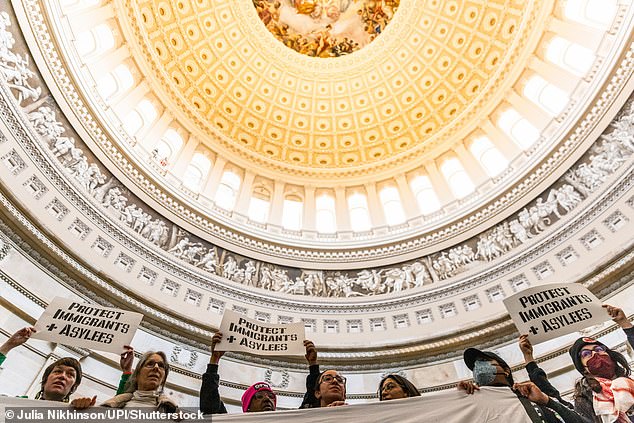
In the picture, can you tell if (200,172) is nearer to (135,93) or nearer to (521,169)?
(135,93)

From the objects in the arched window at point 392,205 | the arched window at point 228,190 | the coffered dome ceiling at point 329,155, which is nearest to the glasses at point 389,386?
the coffered dome ceiling at point 329,155

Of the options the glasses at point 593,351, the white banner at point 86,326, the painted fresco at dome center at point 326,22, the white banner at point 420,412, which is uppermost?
the painted fresco at dome center at point 326,22

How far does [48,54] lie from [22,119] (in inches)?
121

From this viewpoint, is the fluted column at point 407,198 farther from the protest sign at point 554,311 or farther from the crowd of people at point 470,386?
the crowd of people at point 470,386

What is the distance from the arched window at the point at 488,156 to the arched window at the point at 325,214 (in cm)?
754

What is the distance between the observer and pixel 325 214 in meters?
22.3

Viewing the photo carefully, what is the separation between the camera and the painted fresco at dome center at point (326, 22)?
25234 mm

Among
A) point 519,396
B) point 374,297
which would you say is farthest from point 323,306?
point 519,396

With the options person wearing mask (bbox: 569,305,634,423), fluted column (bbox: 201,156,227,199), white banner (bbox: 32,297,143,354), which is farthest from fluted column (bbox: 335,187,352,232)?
person wearing mask (bbox: 569,305,634,423)

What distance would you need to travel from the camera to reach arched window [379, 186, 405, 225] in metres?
21.1

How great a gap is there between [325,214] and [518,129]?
991cm

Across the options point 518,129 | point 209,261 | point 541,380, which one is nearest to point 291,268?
point 209,261

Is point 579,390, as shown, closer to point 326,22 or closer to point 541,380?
point 541,380

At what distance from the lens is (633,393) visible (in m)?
4.64
